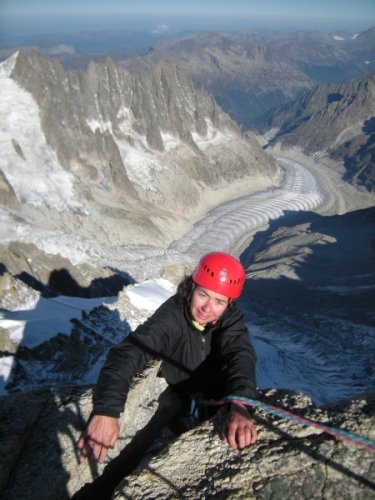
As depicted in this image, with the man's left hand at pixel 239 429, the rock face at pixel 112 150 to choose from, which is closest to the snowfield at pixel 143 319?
the rock face at pixel 112 150

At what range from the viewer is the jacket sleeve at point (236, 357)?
4.65 meters

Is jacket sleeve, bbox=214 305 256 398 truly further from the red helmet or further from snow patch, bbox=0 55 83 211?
snow patch, bbox=0 55 83 211

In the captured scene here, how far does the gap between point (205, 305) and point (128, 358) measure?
45.6 inches

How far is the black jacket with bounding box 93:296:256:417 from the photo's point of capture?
4.35 meters

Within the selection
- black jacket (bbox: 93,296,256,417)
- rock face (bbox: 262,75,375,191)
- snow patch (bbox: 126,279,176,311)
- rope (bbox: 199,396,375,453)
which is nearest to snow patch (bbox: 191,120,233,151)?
rock face (bbox: 262,75,375,191)

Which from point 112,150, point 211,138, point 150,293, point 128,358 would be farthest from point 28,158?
point 128,358

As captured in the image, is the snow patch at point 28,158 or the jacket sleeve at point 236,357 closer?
the jacket sleeve at point 236,357

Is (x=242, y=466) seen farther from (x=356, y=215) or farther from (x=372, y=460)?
(x=356, y=215)

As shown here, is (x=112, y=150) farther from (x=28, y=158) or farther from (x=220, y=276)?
(x=220, y=276)

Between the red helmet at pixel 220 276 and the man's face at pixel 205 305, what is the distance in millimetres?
67

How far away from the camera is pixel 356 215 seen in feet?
244

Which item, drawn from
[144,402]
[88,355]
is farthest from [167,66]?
[144,402]

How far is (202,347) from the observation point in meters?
5.41

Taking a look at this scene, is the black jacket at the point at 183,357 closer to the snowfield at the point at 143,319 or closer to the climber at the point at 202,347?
the climber at the point at 202,347
